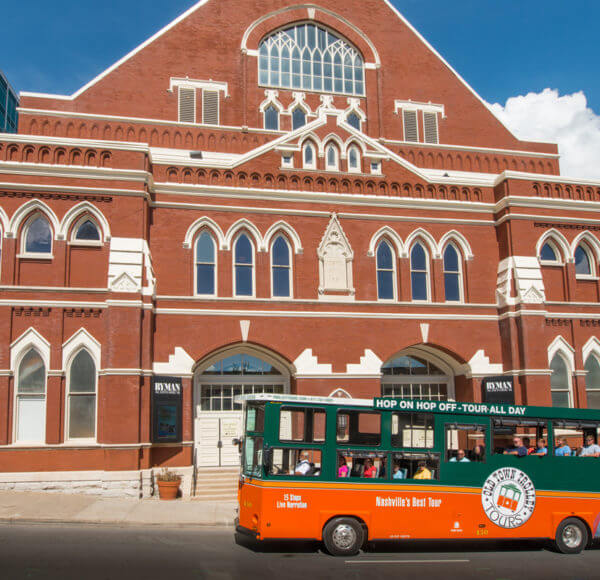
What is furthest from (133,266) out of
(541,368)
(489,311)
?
(541,368)

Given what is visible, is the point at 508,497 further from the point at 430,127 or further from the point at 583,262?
the point at 430,127

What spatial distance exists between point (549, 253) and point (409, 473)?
12920 mm

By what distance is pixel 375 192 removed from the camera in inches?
838

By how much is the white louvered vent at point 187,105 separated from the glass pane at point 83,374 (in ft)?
34.6

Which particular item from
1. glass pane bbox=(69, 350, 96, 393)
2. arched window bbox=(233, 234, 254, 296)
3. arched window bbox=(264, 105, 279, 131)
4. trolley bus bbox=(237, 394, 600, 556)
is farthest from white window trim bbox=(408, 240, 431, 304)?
glass pane bbox=(69, 350, 96, 393)

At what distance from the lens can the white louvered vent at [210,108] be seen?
80.2 feet

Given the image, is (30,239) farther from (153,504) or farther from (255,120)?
(255,120)

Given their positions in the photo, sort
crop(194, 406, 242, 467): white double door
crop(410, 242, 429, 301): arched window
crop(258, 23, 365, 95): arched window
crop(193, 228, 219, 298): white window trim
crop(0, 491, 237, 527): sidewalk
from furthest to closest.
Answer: crop(258, 23, 365, 95): arched window
crop(410, 242, 429, 301): arched window
crop(194, 406, 242, 467): white double door
crop(193, 228, 219, 298): white window trim
crop(0, 491, 237, 527): sidewalk

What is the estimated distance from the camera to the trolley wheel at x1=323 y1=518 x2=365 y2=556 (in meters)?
11.3

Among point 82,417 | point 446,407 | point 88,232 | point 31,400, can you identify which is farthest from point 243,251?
point 446,407

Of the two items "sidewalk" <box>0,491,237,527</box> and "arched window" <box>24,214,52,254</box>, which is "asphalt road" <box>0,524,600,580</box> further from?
"arched window" <box>24,214,52,254</box>

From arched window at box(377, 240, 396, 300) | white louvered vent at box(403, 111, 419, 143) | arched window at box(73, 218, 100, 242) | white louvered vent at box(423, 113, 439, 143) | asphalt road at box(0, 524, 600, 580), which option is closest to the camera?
asphalt road at box(0, 524, 600, 580)

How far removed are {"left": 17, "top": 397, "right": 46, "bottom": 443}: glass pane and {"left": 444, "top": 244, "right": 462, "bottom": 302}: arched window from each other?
12.8 m

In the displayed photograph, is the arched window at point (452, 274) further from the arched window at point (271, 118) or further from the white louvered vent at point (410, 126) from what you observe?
the arched window at point (271, 118)
